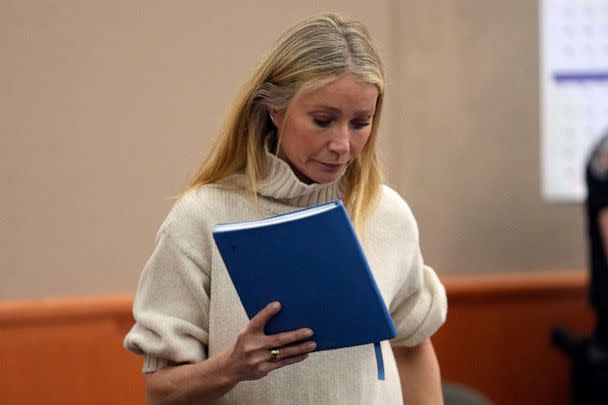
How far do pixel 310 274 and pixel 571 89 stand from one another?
3.31 meters

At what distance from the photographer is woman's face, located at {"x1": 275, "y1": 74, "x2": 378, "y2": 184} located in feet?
5.29

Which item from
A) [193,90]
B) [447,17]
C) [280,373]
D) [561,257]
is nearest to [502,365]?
[561,257]

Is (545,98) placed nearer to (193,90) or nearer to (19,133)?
(193,90)

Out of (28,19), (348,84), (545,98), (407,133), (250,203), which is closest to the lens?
(348,84)

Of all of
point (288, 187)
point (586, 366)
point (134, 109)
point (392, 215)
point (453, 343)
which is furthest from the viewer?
point (453, 343)

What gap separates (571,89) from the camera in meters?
4.54

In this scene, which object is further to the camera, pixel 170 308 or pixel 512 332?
pixel 512 332

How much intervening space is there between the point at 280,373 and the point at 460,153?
9.07 feet

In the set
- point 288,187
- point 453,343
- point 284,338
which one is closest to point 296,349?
point 284,338

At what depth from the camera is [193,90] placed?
3717 millimetres

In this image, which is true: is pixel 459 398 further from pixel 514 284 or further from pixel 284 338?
pixel 514 284

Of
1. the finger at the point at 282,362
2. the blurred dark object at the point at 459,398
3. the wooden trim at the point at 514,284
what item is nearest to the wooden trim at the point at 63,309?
the blurred dark object at the point at 459,398

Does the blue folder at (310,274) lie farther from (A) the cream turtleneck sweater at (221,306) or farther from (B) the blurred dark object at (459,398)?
(B) the blurred dark object at (459,398)

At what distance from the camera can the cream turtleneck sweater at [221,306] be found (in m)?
1.68
